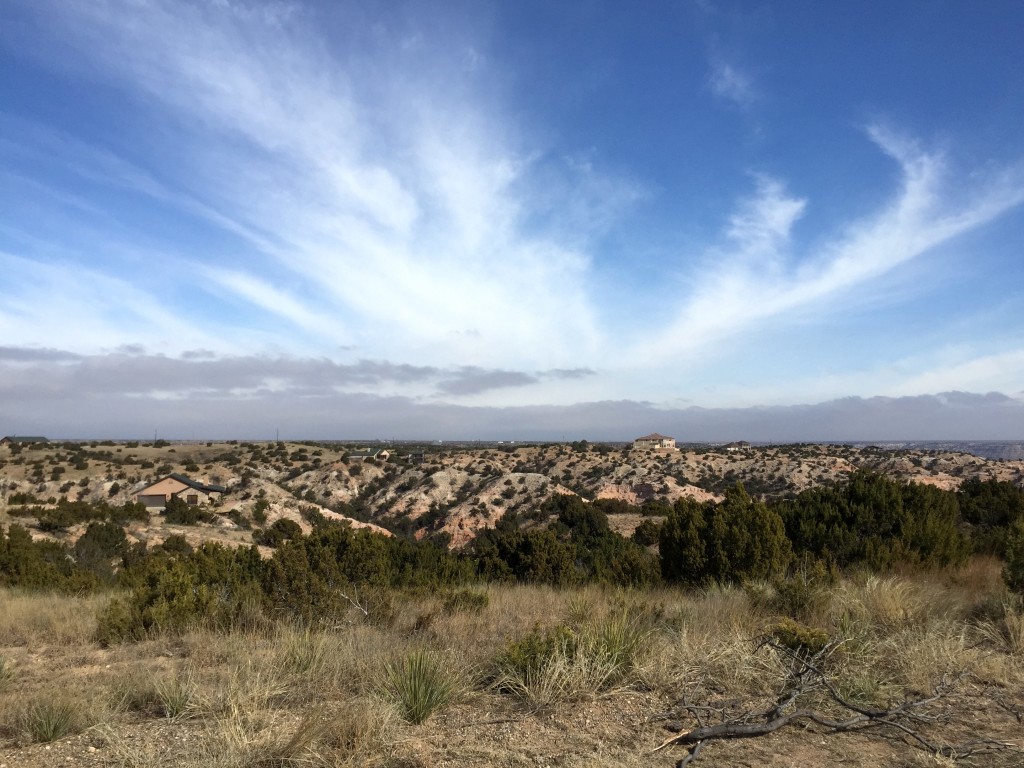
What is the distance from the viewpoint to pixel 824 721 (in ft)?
14.3

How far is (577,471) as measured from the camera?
173 feet

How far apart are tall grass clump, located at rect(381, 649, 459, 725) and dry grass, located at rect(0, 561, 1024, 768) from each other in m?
0.02

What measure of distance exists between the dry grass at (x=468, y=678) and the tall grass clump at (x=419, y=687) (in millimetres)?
19

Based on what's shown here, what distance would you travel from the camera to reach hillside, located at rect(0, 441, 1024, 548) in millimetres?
33750

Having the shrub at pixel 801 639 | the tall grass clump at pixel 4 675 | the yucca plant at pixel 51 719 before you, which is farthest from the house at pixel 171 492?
the shrub at pixel 801 639

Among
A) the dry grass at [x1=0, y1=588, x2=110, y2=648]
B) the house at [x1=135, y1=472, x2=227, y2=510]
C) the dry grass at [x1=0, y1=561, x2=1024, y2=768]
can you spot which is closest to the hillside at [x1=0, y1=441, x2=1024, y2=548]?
the house at [x1=135, y1=472, x2=227, y2=510]

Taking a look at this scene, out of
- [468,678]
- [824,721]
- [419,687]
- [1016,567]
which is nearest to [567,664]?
[468,678]

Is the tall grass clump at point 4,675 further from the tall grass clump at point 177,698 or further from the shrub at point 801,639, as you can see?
the shrub at point 801,639

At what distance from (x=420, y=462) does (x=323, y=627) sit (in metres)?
49.2

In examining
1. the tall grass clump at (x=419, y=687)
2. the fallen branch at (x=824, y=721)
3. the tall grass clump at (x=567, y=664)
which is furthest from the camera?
the tall grass clump at (x=567, y=664)

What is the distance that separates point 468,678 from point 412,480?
43048 millimetres

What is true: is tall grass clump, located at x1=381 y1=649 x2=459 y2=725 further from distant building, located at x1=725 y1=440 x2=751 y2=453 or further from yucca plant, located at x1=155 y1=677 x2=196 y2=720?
distant building, located at x1=725 y1=440 x2=751 y2=453

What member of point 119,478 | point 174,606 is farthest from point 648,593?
point 119,478

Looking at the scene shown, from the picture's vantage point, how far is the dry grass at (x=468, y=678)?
3998 mm
